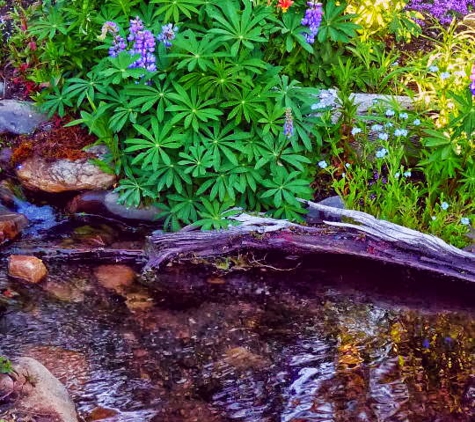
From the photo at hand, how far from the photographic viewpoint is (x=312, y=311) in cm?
433

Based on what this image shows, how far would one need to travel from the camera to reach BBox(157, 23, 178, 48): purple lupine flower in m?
4.46

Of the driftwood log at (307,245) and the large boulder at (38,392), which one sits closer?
the large boulder at (38,392)

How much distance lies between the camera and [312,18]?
4711mm

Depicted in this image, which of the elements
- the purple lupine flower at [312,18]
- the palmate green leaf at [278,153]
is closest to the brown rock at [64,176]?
the palmate green leaf at [278,153]

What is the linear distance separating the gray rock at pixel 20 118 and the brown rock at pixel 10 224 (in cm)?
75

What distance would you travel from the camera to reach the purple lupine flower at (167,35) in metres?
4.46

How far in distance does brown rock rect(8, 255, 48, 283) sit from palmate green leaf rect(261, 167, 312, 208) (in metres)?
1.67

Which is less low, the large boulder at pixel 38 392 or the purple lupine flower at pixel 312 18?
the purple lupine flower at pixel 312 18

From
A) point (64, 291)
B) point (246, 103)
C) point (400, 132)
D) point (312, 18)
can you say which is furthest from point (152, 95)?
point (400, 132)

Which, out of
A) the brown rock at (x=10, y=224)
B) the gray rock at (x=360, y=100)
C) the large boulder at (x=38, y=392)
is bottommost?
the large boulder at (x=38, y=392)

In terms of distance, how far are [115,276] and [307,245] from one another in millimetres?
1389

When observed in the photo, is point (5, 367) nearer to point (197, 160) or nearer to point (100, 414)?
point (100, 414)

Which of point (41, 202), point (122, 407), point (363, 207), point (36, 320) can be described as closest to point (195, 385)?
point (122, 407)

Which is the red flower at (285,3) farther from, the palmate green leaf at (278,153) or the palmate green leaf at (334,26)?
the palmate green leaf at (278,153)
